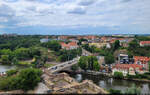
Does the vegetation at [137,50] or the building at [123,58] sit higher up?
the vegetation at [137,50]

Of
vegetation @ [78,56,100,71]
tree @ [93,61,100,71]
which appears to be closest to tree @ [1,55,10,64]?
vegetation @ [78,56,100,71]

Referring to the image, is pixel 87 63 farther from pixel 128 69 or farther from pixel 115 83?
pixel 128 69

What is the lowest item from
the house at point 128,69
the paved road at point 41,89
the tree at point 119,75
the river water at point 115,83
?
the river water at point 115,83

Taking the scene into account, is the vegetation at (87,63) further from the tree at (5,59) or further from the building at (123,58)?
the tree at (5,59)

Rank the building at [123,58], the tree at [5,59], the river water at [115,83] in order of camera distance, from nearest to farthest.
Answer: the river water at [115,83] < the building at [123,58] < the tree at [5,59]

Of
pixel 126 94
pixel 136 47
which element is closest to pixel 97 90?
pixel 126 94

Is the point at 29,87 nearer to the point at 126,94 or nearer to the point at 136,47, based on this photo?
the point at 126,94

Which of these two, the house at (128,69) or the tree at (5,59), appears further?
the tree at (5,59)

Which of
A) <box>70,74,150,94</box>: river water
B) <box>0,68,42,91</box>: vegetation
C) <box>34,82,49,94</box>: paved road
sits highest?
<box>0,68,42,91</box>: vegetation

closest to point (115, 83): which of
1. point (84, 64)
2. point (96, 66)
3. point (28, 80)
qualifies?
point (96, 66)

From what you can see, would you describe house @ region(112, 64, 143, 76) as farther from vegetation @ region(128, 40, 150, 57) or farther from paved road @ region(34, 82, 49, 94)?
paved road @ region(34, 82, 49, 94)

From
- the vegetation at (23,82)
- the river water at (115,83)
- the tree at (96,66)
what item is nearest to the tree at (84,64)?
the tree at (96,66)
